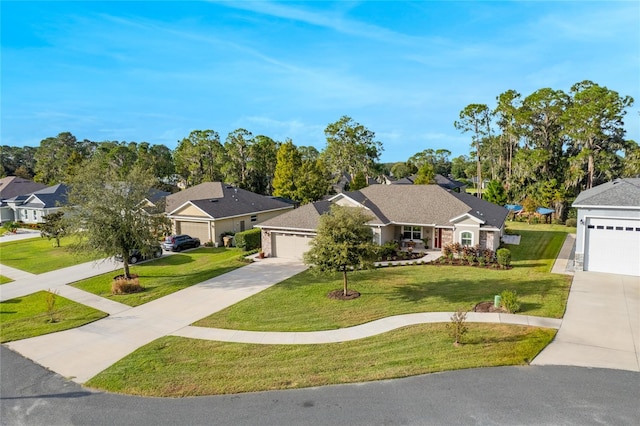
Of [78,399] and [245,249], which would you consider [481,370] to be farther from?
[245,249]

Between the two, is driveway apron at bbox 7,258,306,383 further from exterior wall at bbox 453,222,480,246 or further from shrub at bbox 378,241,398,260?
exterior wall at bbox 453,222,480,246

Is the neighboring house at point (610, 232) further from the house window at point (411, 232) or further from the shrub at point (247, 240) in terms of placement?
the shrub at point (247, 240)

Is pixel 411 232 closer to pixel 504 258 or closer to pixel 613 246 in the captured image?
pixel 504 258

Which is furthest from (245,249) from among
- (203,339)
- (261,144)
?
(261,144)

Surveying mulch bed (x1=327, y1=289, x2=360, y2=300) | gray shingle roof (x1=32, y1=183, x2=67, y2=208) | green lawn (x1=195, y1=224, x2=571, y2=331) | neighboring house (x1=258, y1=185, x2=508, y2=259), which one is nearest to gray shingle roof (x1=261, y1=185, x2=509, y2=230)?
neighboring house (x1=258, y1=185, x2=508, y2=259)

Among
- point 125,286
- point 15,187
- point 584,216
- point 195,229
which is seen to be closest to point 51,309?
point 125,286

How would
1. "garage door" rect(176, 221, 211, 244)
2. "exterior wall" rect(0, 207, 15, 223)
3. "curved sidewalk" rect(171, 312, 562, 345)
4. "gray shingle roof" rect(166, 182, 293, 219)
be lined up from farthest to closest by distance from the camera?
"exterior wall" rect(0, 207, 15, 223) < "gray shingle roof" rect(166, 182, 293, 219) < "garage door" rect(176, 221, 211, 244) < "curved sidewalk" rect(171, 312, 562, 345)
